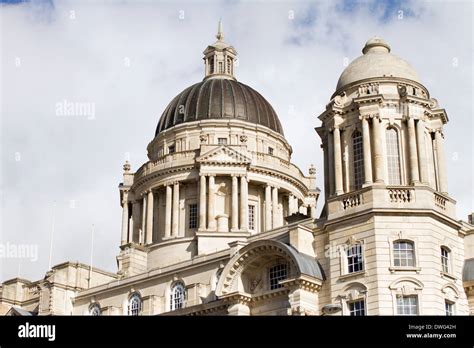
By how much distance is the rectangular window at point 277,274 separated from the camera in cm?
5569

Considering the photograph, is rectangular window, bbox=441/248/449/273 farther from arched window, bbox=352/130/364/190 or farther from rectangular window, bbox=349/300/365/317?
arched window, bbox=352/130/364/190

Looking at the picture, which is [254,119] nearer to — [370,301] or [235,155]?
[235,155]

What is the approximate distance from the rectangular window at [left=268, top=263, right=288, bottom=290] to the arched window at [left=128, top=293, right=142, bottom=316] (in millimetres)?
13511

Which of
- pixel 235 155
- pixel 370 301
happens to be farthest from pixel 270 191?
pixel 370 301

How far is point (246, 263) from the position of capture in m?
56.6

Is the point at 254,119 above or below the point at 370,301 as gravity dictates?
above

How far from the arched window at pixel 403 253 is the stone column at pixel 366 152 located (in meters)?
4.20

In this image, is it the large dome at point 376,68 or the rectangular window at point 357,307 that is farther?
the large dome at point 376,68

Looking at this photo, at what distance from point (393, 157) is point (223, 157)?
84.0ft

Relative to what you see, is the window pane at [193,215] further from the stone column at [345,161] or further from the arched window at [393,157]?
the arched window at [393,157]

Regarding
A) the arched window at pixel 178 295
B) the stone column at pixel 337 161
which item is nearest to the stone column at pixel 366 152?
the stone column at pixel 337 161

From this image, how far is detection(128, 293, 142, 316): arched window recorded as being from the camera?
66.2 m
